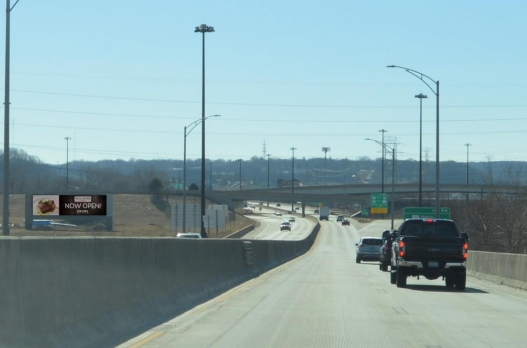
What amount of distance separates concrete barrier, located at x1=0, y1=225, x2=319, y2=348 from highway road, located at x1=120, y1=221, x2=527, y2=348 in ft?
1.55

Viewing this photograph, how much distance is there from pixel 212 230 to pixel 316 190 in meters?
55.2

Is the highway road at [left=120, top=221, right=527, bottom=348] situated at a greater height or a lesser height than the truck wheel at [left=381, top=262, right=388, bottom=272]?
greater

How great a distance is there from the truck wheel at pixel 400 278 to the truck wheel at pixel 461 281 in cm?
160

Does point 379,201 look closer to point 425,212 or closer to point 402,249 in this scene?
point 425,212

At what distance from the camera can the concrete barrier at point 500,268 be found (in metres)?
25.7

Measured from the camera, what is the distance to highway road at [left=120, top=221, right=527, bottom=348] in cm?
1235

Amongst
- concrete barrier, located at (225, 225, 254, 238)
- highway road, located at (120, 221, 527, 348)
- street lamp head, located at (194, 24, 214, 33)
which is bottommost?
concrete barrier, located at (225, 225, 254, 238)

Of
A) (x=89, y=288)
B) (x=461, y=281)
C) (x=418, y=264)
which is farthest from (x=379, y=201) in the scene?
(x=89, y=288)

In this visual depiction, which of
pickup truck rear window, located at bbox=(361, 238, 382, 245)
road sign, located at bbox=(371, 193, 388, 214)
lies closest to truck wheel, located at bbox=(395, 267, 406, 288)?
pickup truck rear window, located at bbox=(361, 238, 382, 245)

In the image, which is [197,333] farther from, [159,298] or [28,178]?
[28,178]

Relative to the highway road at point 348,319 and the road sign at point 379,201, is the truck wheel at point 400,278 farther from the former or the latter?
the road sign at point 379,201

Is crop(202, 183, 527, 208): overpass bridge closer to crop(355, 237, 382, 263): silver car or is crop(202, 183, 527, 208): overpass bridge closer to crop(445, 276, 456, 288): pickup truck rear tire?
crop(355, 237, 382, 263): silver car

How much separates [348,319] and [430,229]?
11817 mm

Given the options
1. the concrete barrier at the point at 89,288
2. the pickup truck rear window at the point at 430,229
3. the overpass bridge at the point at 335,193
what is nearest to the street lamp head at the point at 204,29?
the pickup truck rear window at the point at 430,229
